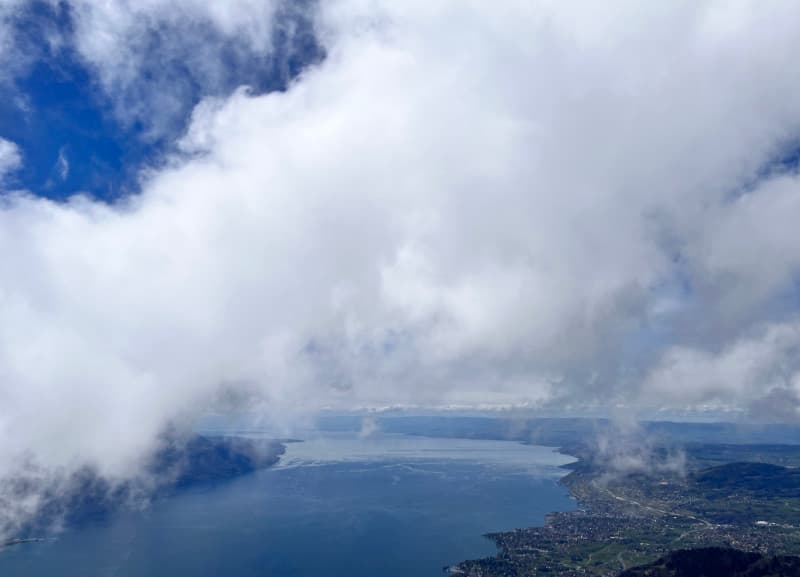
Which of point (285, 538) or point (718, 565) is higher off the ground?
point (718, 565)

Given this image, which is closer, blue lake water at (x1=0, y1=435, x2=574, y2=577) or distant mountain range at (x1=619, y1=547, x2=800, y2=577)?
distant mountain range at (x1=619, y1=547, x2=800, y2=577)

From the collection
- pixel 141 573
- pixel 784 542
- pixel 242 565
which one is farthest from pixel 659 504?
pixel 141 573

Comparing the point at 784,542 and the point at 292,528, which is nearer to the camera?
the point at 784,542

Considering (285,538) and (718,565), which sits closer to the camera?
(718,565)

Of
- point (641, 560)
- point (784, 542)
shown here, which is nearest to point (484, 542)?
point (641, 560)

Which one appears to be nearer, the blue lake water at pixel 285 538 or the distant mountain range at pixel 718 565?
the distant mountain range at pixel 718 565

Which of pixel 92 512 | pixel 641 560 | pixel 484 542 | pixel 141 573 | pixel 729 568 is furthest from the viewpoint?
pixel 92 512

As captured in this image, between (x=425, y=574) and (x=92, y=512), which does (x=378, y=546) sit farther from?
(x=92, y=512)

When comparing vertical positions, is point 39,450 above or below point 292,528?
above

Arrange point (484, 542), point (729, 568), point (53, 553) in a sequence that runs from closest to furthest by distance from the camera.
Result: 1. point (729, 568)
2. point (53, 553)
3. point (484, 542)

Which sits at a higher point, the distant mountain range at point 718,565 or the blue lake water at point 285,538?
the distant mountain range at point 718,565

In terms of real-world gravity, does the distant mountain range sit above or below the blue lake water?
above
